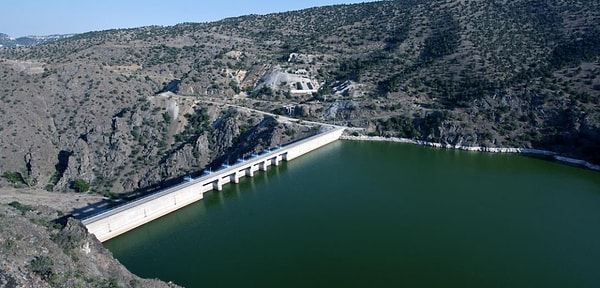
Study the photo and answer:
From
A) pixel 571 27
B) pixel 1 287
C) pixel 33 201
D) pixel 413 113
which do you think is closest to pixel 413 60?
pixel 413 113

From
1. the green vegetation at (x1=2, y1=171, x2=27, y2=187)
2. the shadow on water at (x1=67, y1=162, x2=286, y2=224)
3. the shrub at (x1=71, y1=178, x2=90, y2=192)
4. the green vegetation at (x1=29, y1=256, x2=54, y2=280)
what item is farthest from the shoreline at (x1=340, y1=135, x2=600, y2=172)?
the green vegetation at (x1=29, y1=256, x2=54, y2=280)

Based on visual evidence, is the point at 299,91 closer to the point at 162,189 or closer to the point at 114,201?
the point at 162,189

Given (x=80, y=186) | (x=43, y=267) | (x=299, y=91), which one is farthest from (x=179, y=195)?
(x=299, y=91)

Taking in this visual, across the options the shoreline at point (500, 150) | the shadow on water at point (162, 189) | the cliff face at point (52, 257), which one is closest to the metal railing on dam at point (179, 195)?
the shadow on water at point (162, 189)

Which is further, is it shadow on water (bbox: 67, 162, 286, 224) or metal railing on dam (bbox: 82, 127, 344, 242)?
shadow on water (bbox: 67, 162, 286, 224)

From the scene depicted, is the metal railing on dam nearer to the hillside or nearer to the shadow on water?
the shadow on water

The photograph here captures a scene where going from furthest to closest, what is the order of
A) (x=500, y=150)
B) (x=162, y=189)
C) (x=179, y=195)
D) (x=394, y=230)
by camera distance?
(x=500, y=150) < (x=162, y=189) < (x=179, y=195) < (x=394, y=230)
